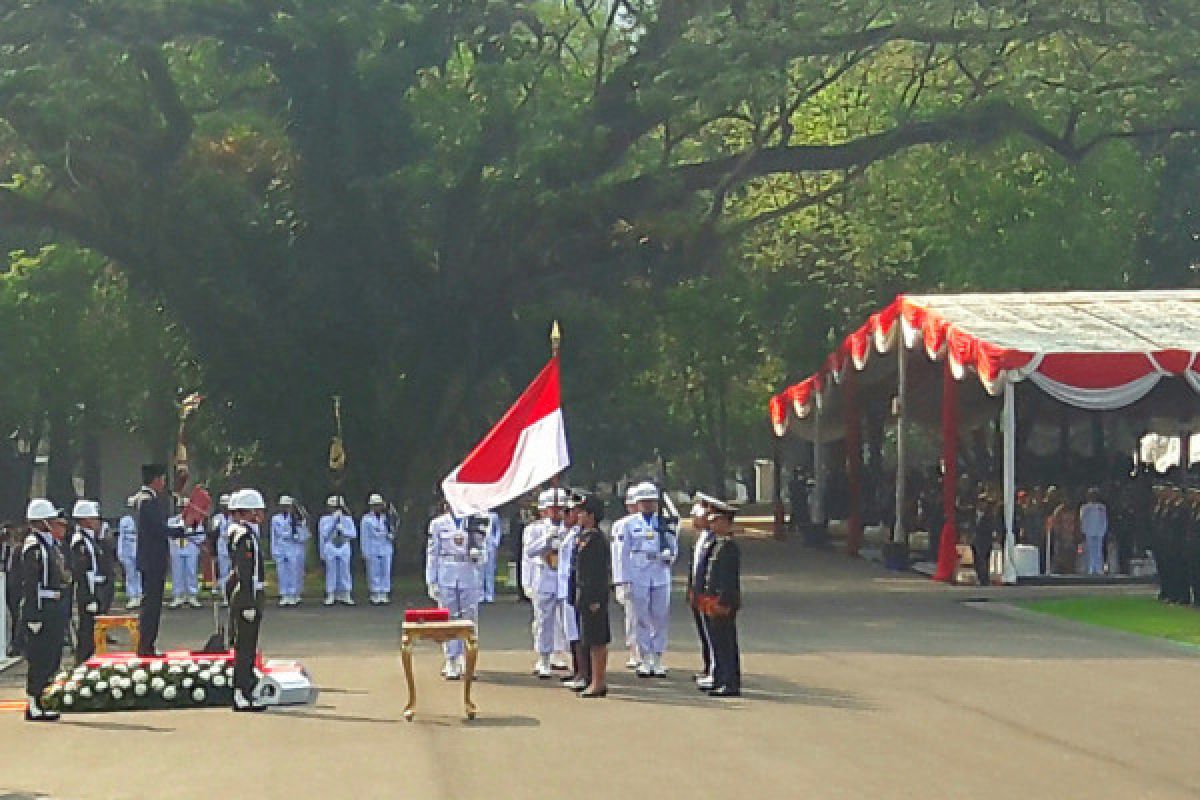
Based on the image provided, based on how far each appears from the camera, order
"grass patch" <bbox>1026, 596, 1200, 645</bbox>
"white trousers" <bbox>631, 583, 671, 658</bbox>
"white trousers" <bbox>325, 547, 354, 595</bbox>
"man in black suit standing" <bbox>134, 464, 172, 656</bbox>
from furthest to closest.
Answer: "white trousers" <bbox>325, 547, 354, 595</bbox> < "grass patch" <bbox>1026, 596, 1200, 645</bbox> < "man in black suit standing" <bbox>134, 464, 172, 656</bbox> < "white trousers" <bbox>631, 583, 671, 658</bbox>

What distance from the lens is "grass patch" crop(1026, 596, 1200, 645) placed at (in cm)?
2362

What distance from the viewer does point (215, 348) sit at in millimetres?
36062

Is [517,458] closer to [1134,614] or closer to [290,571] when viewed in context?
[1134,614]

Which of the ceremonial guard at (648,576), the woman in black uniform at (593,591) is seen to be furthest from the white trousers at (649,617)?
the woman in black uniform at (593,591)

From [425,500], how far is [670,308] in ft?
35.0

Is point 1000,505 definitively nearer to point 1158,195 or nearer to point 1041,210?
point 1041,210

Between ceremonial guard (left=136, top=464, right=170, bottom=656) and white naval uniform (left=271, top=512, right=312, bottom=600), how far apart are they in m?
10.9

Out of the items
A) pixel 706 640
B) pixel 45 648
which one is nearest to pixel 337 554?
pixel 706 640

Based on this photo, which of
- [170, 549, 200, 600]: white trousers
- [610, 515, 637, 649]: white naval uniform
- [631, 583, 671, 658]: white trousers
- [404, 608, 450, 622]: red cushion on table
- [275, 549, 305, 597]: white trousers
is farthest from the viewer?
[275, 549, 305, 597]: white trousers

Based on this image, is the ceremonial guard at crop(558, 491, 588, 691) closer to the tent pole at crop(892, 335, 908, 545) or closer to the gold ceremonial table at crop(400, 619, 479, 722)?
the gold ceremonial table at crop(400, 619, 479, 722)

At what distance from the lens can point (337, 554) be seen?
30.9m

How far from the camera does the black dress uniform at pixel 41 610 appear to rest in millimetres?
16438

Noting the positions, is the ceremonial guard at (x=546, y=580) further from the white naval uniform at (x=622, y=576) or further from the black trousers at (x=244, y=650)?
the black trousers at (x=244, y=650)

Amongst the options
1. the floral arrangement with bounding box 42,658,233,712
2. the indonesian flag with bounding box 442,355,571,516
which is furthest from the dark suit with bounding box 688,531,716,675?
the floral arrangement with bounding box 42,658,233,712
